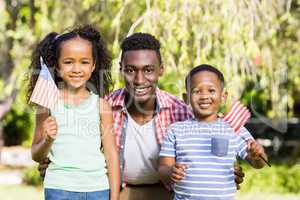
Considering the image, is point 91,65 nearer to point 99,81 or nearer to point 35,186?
point 99,81

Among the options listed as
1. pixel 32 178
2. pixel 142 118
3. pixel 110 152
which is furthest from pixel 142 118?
pixel 32 178

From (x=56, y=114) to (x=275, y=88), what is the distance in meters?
4.98

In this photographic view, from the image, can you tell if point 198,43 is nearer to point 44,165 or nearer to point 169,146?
point 169,146

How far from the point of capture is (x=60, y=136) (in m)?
2.75

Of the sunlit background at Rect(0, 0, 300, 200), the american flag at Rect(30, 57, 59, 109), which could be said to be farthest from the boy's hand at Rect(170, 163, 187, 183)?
the sunlit background at Rect(0, 0, 300, 200)

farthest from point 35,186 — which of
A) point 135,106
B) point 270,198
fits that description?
point 135,106

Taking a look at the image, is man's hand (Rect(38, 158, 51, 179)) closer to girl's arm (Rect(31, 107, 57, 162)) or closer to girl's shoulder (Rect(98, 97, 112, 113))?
girl's arm (Rect(31, 107, 57, 162))

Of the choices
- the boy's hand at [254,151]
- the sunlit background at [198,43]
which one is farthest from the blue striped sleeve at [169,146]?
the sunlit background at [198,43]

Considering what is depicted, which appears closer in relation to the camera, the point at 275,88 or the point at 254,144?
the point at 254,144

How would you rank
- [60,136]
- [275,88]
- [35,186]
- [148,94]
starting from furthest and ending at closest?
[35,186], [275,88], [148,94], [60,136]

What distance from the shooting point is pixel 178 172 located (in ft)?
8.96

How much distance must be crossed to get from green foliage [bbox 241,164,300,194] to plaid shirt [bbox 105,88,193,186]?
18.4ft

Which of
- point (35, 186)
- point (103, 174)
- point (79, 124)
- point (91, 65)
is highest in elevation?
point (91, 65)

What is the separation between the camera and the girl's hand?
8.53ft
